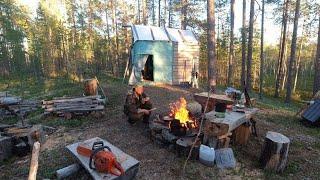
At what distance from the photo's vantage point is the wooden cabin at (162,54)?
18.0 meters

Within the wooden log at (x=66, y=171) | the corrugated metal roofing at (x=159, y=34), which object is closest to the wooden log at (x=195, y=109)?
the wooden log at (x=66, y=171)

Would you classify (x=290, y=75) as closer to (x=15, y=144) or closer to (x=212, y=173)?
(x=212, y=173)

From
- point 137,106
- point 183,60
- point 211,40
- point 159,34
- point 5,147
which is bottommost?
point 5,147

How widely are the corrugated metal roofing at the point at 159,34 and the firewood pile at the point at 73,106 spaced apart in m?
7.55

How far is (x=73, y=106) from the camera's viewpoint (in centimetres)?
1134

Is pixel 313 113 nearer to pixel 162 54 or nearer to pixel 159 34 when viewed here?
pixel 162 54

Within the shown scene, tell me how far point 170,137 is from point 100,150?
255cm

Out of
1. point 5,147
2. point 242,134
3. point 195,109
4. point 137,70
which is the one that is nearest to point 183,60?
point 137,70

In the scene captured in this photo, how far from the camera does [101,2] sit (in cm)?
3572

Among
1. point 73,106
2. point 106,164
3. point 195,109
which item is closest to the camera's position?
point 106,164

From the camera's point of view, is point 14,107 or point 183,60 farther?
point 183,60

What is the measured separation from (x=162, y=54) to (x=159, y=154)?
12029 mm

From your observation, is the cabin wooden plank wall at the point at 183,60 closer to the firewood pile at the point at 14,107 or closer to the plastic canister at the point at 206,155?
the firewood pile at the point at 14,107

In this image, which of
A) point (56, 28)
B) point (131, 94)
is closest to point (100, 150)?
point (131, 94)
